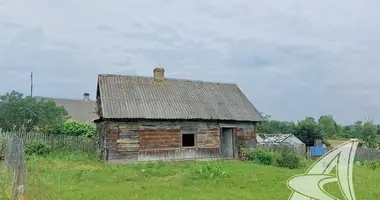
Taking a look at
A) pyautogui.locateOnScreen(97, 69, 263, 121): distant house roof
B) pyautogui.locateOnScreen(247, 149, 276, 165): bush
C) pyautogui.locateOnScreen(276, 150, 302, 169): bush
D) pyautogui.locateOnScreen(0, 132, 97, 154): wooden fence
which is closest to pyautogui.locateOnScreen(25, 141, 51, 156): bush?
pyautogui.locateOnScreen(0, 132, 97, 154): wooden fence

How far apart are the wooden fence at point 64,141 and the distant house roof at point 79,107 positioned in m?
24.8

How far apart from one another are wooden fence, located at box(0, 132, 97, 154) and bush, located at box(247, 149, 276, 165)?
9.36 metres

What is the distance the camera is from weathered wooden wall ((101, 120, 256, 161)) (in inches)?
819

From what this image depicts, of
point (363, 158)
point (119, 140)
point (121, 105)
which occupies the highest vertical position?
point (121, 105)

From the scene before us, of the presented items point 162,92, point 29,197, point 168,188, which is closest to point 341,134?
point 162,92

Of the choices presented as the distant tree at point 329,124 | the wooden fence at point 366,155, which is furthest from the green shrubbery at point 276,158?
the distant tree at point 329,124

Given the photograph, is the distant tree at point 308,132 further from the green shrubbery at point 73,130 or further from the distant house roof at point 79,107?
the distant house roof at point 79,107

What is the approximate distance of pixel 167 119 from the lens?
858 inches

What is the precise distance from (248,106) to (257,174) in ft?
33.0

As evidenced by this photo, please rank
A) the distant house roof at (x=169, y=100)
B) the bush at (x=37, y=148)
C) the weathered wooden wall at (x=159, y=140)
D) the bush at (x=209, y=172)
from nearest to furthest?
the bush at (x=209, y=172)
the weathered wooden wall at (x=159, y=140)
the bush at (x=37, y=148)
the distant house roof at (x=169, y=100)

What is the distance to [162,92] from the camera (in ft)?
79.0

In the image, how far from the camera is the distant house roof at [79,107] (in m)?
47.9

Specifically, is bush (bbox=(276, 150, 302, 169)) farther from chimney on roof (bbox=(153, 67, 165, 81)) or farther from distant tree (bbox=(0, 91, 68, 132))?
distant tree (bbox=(0, 91, 68, 132))

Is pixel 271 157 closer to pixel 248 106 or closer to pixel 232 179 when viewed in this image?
→ pixel 248 106
